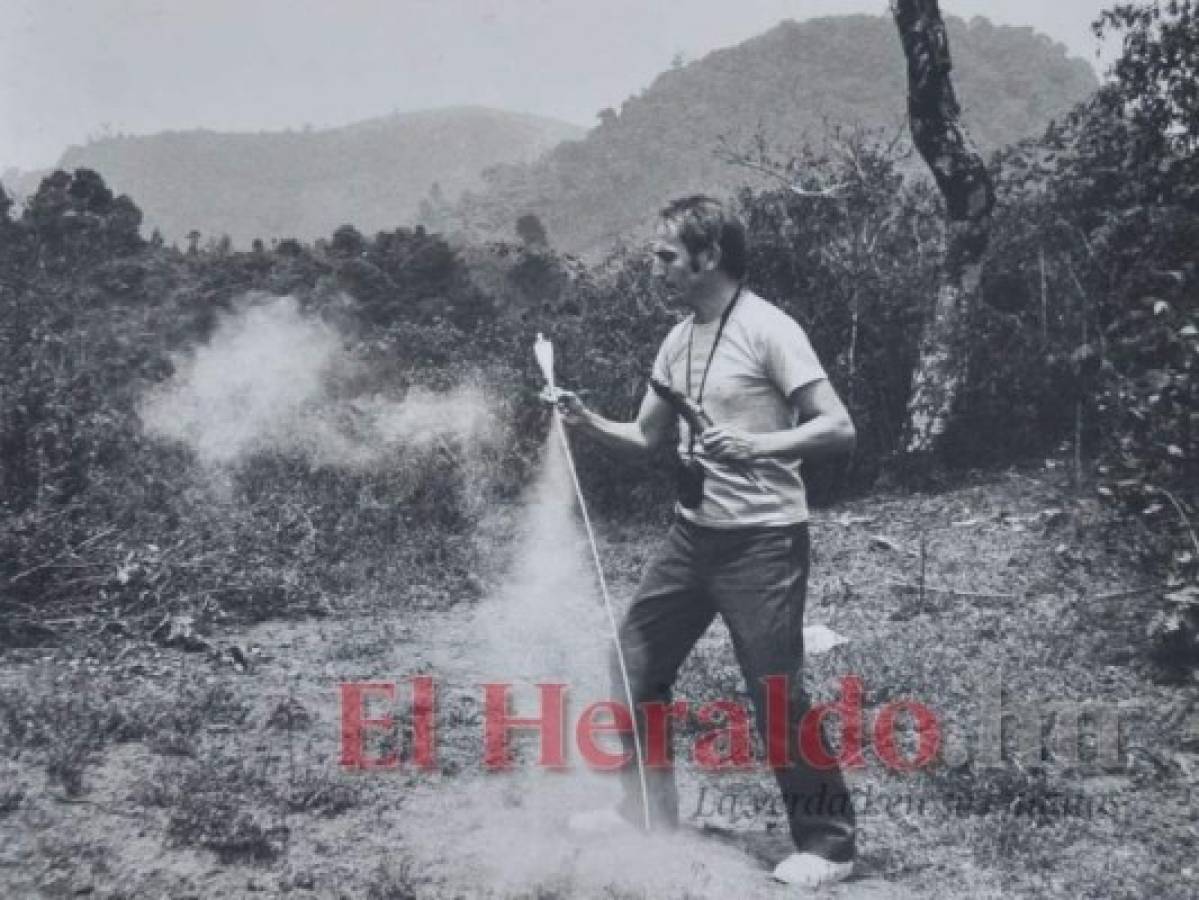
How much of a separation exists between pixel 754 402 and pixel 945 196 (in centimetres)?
738

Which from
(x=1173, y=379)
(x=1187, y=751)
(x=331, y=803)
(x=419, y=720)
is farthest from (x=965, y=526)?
(x=331, y=803)

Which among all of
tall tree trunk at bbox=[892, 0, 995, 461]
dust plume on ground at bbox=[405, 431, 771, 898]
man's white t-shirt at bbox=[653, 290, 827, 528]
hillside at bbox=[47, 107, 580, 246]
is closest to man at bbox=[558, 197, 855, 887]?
man's white t-shirt at bbox=[653, 290, 827, 528]

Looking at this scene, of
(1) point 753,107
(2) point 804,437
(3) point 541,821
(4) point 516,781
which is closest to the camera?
(2) point 804,437

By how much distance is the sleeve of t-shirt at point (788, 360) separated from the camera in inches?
125

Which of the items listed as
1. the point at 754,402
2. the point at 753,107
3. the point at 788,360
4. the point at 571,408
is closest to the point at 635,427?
the point at 571,408

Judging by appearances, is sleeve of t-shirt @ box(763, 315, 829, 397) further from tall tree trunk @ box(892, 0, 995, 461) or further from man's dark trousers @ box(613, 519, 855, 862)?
tall tree trunk @ box(892, 0, 995, 461)

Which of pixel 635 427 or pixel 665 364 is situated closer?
pixel 665 364

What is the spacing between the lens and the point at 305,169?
110 metres

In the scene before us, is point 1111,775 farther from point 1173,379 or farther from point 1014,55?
point 1014,55

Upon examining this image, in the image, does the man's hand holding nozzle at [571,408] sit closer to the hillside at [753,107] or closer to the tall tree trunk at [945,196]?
the tall tree trunk at [945,196]

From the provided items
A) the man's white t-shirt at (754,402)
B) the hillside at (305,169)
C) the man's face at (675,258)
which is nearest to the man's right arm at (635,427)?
the man's white t-shirt at (754,402)

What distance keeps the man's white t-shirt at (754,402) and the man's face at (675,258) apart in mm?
158

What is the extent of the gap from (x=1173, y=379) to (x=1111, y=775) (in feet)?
7.59

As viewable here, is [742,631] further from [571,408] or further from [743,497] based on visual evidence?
[571,408]
